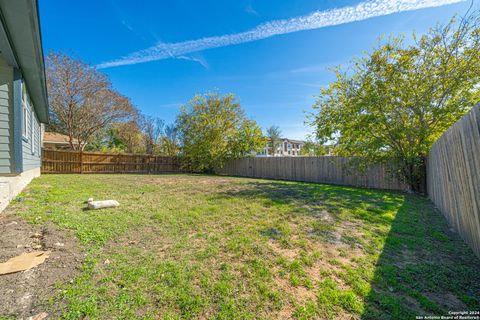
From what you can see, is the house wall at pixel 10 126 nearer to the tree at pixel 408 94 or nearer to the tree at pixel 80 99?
the tree at pixel 408 94

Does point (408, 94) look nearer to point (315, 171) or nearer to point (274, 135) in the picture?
point (315, 171)

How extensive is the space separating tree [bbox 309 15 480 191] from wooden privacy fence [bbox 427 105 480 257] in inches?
164

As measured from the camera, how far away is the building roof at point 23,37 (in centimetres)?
278

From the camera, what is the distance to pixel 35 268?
196 cm

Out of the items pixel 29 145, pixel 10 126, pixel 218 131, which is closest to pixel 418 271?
pixel 10 126

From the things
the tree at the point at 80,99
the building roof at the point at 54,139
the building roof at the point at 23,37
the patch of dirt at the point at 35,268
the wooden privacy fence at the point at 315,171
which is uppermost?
the tree at the point at 80,99

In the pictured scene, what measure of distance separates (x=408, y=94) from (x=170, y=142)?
18.5m

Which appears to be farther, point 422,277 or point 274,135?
point 274,135

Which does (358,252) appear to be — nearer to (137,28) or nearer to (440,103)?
(440,103)

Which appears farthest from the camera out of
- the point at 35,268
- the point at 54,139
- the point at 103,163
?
the point at 54,139

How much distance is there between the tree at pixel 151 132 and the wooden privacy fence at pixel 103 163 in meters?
5.13

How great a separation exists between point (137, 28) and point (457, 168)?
11.8 m

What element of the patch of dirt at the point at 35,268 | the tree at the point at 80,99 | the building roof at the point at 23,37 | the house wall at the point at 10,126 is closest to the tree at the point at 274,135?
the tree at the point at 80,99

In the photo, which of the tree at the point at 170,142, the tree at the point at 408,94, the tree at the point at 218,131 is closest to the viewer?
the tree at the point at 408,94
